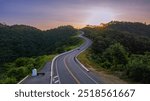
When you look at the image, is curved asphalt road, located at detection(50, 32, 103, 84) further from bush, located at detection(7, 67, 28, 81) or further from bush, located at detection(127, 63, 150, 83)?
bush, located at detection(127, 63, 150, 83)

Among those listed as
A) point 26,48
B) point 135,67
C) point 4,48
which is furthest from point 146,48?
point 135,67

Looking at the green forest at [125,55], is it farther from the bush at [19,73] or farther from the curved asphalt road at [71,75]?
the bush at [19,73]

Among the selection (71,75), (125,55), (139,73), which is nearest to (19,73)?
(71,75)

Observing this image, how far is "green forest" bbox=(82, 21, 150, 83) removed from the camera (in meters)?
28.5

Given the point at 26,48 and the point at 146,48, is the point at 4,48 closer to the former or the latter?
the point at 26,48

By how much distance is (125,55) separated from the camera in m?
49.3

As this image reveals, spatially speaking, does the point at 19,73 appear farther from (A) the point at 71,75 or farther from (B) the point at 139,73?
(B) the point at 139,73

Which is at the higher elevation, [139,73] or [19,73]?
[139,73]

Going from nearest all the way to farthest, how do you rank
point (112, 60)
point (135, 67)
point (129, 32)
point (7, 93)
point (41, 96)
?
1. point (41, 96)
2. point (7, 93)
3. point (135, 67)
4. point (112, 60)
5. point (129, 32)

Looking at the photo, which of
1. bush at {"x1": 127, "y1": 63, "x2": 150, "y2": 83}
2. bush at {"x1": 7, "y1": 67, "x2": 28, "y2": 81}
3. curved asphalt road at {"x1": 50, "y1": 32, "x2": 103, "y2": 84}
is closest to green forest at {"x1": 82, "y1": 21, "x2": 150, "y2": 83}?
bush at {"x1": 127, "y1": 63, "x2": 150, "y2": 83}

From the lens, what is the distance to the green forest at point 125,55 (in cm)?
2848

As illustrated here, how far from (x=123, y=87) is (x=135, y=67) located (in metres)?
9.23

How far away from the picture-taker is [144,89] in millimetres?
19500

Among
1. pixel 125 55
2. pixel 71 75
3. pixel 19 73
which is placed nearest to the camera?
pixel 19 73
